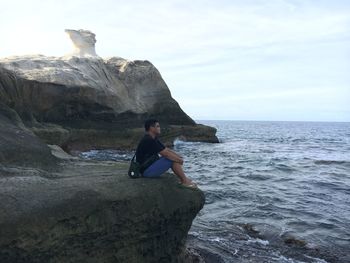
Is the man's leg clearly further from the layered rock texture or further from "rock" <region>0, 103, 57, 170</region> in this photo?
"rock" <region>0, 103, 57, 170</region>

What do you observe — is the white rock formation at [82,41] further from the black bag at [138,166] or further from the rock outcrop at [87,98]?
the black bag at [138,166]

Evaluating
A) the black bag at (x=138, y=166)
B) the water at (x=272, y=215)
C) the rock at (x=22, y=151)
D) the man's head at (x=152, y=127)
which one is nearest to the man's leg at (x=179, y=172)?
the black bag at (x=138, y=166)

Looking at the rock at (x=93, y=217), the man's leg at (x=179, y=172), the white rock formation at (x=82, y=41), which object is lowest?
the rock at (x=93, y=217)

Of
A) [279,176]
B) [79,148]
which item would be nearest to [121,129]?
Answer: [79,148]

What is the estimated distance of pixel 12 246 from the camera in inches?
227

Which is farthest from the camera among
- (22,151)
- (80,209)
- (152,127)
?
(22,151)

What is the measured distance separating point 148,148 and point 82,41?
98.0 feet

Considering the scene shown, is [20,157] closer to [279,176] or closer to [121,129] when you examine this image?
[279,176]

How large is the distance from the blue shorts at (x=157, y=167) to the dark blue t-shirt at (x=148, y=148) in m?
0.19

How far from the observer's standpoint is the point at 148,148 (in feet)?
25.5

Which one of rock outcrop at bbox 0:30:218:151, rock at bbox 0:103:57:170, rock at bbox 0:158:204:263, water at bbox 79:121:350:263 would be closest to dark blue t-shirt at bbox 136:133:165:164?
rock at bbox 0:158:204:263

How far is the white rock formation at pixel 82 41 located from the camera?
35375mm

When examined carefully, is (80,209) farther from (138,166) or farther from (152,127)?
(152,127)

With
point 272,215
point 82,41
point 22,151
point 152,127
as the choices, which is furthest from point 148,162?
point 82,41
